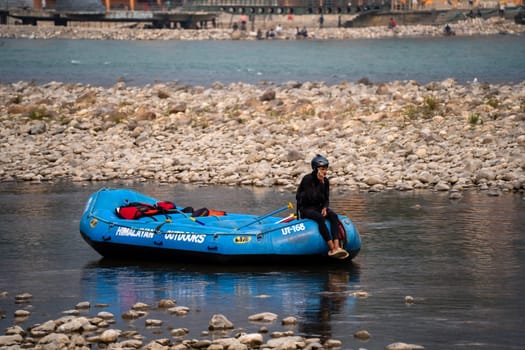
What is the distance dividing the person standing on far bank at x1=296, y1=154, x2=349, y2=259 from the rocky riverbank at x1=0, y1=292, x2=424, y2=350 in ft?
8.88

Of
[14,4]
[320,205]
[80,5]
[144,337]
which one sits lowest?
[144,337]

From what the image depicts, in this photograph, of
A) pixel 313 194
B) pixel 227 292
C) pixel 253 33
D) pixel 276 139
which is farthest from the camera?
pixel 253 33

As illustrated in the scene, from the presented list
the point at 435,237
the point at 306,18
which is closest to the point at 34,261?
the point at 435,237

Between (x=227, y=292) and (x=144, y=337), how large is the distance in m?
2.64

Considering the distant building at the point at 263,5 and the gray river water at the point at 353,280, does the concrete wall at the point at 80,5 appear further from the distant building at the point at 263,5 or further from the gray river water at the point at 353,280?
the gray river water at the point at 353,280

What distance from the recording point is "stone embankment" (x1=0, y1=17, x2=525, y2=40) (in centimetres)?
12962

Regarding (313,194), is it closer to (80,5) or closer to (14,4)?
(80,5)

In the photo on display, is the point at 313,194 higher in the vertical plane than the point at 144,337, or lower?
higher

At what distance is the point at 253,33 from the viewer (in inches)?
5246

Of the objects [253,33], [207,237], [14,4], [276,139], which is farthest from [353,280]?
[14,4]

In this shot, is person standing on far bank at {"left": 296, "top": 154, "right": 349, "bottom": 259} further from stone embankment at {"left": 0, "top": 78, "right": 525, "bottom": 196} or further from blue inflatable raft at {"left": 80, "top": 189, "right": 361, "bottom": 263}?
stone embankment at {"left": 0, "top": 78, "right": 525, "bottom": 196}

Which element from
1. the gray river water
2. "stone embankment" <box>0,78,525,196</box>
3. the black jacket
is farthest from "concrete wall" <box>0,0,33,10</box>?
the black jacket

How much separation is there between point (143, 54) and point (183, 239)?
81.7m

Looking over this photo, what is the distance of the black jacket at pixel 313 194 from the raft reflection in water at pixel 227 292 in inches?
38.3
